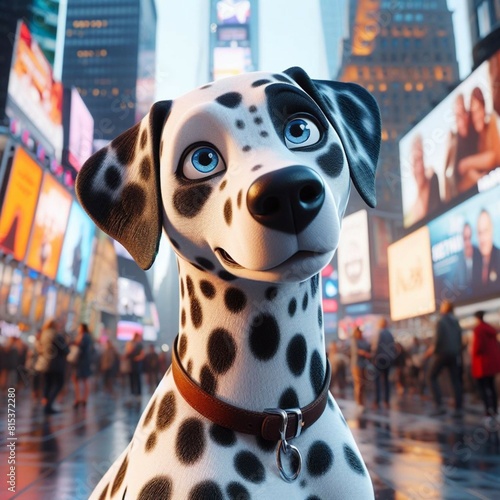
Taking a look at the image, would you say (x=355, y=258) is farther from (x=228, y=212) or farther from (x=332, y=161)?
(x=228, y=212)

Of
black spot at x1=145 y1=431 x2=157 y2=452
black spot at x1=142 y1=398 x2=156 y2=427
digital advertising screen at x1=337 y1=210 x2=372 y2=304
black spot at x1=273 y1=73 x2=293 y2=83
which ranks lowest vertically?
black spot at x1=145 y1=431 x2=157 y2=452

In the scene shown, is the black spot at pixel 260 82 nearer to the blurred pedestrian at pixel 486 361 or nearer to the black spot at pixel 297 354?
the black spot at pixel 297 354

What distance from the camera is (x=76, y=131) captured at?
31.1m

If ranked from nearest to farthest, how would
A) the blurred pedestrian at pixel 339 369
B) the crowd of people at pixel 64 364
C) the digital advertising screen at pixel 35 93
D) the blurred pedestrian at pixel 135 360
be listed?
the crowd of people at pixel 64 364 < the blurred pedestrian at pixel 135 360 < the blurred pedestrian at pixel 339 369 < the digital advertising screen at pixel 35 93

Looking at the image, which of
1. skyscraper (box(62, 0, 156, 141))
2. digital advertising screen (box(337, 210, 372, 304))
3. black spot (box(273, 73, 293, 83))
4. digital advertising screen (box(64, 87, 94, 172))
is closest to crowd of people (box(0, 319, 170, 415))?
black spot (box(273, 73, 293, 83))

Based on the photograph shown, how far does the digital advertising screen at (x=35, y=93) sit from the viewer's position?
20344 millimetres

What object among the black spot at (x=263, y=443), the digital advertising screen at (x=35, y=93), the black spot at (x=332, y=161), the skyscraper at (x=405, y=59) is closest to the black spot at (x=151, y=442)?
the black spot at (x=263, y=443)

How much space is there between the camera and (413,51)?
53.1 metres

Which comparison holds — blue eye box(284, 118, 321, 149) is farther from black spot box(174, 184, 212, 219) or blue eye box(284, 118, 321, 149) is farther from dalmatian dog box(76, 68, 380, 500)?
black spot box(174, 184, 212, 219)

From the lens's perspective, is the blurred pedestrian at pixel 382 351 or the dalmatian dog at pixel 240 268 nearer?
the dalmatian dog at pixel 240 268

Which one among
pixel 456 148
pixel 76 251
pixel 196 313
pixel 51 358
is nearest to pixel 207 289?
pixel 196 313

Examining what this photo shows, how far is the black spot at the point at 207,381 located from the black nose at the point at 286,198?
397 mm

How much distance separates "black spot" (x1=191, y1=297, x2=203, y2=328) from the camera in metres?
1.28

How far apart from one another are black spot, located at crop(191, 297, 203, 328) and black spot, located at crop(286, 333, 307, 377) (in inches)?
8.5
